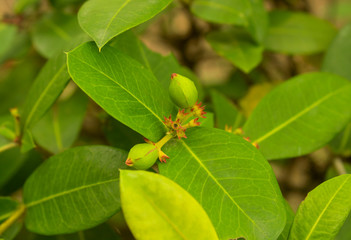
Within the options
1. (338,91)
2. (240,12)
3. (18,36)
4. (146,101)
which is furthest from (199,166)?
(18,36)

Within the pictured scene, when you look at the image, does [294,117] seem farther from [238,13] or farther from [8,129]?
[8,129]

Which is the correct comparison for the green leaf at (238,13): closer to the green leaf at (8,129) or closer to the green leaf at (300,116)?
the green leaf at (300,116)

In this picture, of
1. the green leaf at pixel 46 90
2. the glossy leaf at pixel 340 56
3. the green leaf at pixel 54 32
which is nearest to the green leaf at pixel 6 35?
the green leaf at pixel 54 32

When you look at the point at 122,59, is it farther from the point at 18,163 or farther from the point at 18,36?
the point at 18,36

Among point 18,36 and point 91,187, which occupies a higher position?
point 18,36

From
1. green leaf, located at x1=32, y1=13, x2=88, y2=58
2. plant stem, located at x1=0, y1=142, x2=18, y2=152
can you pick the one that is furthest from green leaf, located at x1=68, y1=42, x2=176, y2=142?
green leaf, located at x1=32, y1=13, x2=88, y2=58
